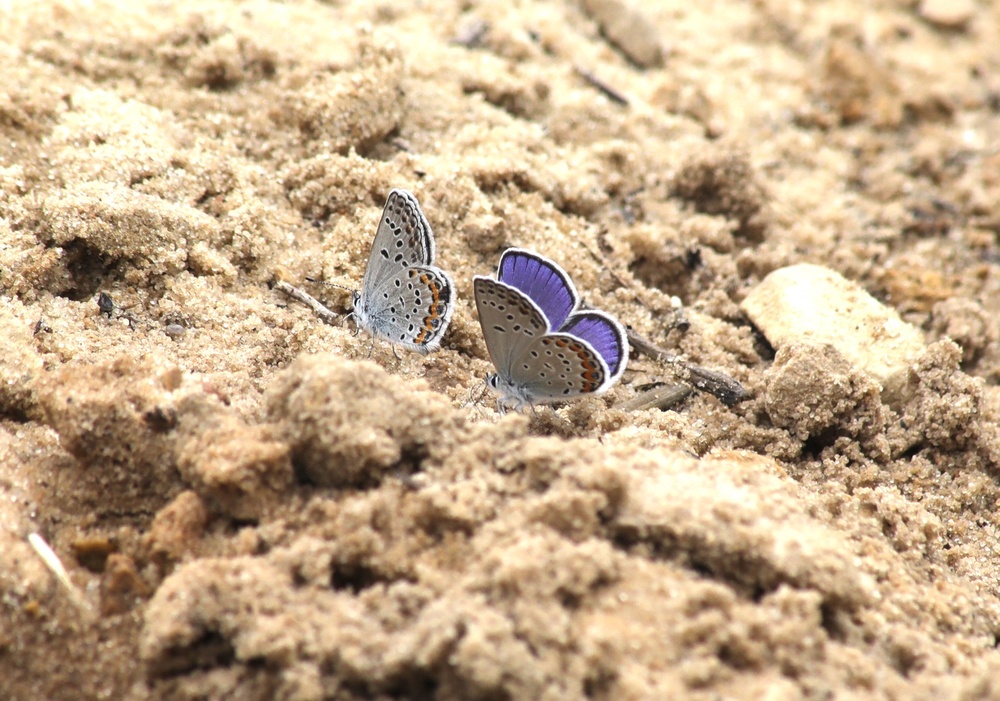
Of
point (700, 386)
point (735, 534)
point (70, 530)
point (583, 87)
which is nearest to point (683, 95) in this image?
point (583, 87)

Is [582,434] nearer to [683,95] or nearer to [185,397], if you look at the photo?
[185,397]

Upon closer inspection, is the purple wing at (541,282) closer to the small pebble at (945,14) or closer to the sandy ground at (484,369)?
the sandy ground at (484,369)

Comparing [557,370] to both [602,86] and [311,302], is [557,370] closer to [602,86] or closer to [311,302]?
[311,302]

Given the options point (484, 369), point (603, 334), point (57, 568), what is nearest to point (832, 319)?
point (603, 334)

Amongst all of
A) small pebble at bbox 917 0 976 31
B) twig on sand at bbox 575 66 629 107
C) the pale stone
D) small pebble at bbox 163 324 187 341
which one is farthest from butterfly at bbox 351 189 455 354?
small pebble at bbox 917 0 976 31

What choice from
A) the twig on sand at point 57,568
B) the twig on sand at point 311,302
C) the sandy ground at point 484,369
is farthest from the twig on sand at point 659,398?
the twig on sand at point 57,568
